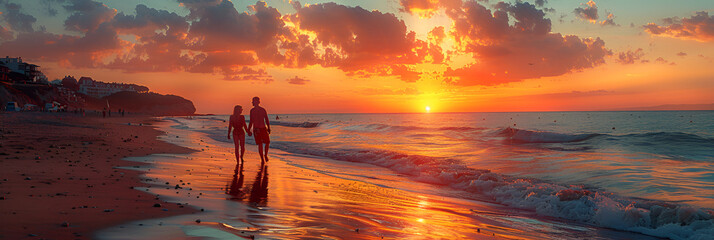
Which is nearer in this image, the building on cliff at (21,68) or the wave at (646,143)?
the wave at (646,143)

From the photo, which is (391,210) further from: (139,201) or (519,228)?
(139,201)

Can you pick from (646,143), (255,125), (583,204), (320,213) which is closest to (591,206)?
(583,204)

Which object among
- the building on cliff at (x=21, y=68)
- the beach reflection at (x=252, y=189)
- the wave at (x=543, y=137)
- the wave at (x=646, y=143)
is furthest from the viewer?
the building on cliff at (x=21, y=68)

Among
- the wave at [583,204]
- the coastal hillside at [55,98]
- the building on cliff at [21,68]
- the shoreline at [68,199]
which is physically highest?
the building on cliff at [21,68]

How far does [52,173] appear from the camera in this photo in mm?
8453

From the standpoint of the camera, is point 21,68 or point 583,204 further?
point 21,68

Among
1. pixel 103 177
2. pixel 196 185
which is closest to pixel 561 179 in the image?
pixel 196 185

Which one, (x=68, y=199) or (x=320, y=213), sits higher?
(x=68, y=199)

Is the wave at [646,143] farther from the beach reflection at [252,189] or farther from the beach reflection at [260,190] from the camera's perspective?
the beach reflection at [252,189]

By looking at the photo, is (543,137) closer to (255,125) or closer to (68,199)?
(255,125)

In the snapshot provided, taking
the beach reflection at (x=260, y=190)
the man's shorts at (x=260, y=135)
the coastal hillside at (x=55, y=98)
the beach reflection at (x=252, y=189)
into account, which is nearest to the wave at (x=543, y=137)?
the man's shorts at (x=260, y=135)

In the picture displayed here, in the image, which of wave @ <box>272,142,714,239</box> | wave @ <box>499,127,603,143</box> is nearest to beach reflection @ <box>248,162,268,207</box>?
wave @ <box>272,142,714,239</box>

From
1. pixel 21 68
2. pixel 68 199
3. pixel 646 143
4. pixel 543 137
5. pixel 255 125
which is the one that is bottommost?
pixel 543 137

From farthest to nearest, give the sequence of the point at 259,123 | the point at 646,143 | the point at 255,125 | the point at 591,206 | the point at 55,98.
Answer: the point at 55,98 < the point at 646,143 < the point at 255,125 < the point at 259,123 < the point at 591,206
